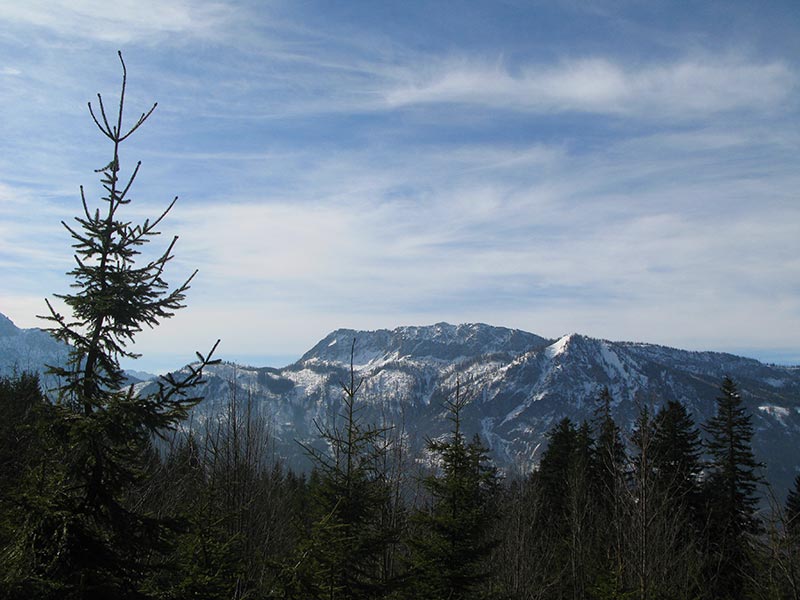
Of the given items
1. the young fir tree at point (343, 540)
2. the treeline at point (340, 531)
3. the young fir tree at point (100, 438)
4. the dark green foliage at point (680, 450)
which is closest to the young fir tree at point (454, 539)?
the treeline at point (340, 531)

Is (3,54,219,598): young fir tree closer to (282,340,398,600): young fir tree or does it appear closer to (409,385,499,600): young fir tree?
(282,340,398,600): young fir tree

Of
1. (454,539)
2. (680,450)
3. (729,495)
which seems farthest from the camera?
(680,450)

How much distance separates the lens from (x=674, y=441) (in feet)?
101

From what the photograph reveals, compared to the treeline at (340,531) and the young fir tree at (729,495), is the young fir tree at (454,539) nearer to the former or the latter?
the treeline at (340,531)

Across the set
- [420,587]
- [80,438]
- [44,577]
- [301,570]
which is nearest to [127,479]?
[80,438]

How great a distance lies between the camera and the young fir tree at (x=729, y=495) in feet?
89.2

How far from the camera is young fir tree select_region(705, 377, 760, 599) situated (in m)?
27.2

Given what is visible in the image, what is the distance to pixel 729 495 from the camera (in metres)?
28.5

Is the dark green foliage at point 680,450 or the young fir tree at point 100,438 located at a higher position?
the young fir tree at point 100,438

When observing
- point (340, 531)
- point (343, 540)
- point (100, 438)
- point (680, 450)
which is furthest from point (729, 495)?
point (100, 438)

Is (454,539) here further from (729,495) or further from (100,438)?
(729,495)

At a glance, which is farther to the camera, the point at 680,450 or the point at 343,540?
the point at 680,450

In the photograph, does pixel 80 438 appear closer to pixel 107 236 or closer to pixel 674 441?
pixel 107 236

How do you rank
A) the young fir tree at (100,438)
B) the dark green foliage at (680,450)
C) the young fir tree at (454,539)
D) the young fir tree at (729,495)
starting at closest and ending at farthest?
1. the young fir tree at (100,438)
2. the young fir tree at (454,539)
3. the young fir tree at (729,495)
4. the dark green foliage at (680,450)
